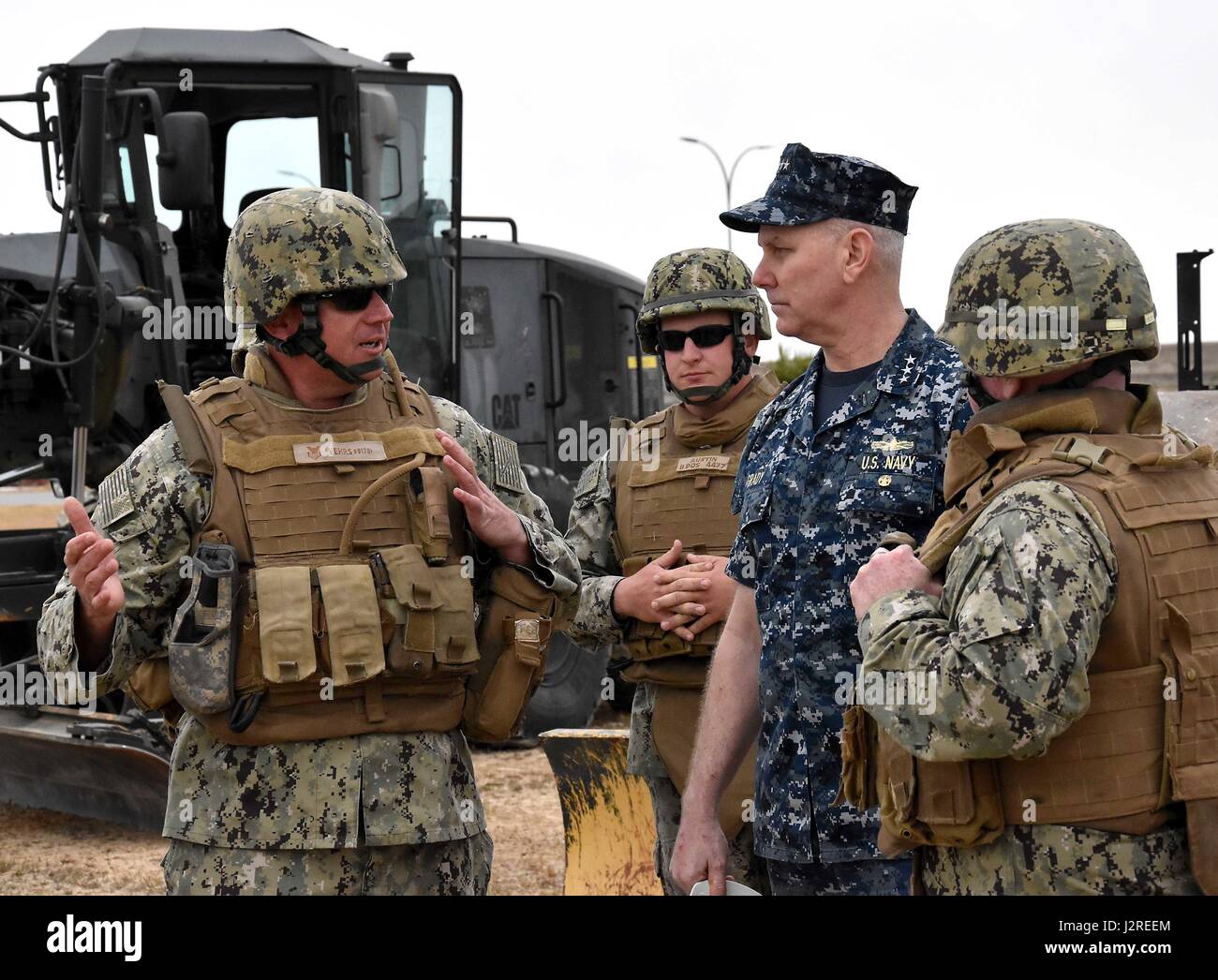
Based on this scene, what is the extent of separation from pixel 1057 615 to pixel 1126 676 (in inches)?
7.4

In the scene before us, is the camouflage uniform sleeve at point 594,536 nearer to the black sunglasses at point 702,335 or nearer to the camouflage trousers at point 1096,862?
the black sunglasses at point 702,335

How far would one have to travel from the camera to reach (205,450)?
10.2ft

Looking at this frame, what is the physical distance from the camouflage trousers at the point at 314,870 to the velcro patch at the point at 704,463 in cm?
155

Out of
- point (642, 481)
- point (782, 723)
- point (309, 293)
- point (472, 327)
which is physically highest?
point (472, 327)

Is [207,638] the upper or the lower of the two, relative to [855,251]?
lower

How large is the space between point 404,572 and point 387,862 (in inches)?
23.4

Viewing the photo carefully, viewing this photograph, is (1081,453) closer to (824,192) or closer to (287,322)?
(824,192)

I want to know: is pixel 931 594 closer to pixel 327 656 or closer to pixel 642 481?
pixel 327 656

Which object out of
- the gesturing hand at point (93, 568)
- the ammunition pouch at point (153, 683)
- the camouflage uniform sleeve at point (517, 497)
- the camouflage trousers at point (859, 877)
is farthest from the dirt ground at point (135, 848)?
the gesturing hand at point (93, 568)

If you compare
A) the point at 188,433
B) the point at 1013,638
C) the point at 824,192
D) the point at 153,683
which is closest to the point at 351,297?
the point at 188,433

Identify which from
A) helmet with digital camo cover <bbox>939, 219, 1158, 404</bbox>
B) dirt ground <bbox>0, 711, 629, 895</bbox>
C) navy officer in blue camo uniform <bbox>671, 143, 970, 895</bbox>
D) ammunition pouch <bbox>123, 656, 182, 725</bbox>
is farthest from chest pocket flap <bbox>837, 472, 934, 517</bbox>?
dirt ground <bbox>0, 711, 629, 895</bbox>

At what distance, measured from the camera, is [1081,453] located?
7.62ft

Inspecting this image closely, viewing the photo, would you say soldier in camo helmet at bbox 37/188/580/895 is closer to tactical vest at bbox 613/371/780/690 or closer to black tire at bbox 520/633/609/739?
tactical vest at bbox 613/371/780/690
